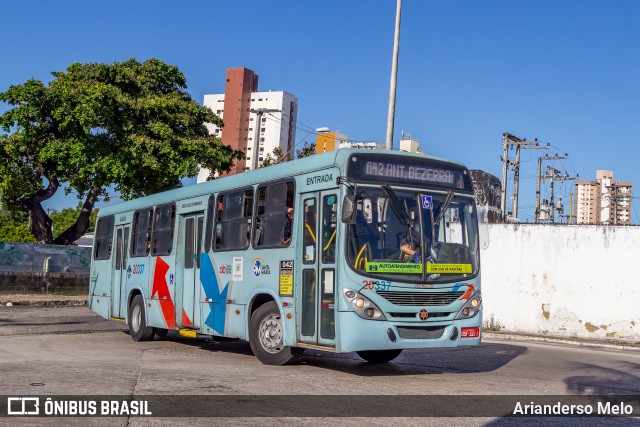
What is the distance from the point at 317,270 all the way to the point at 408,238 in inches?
52.2

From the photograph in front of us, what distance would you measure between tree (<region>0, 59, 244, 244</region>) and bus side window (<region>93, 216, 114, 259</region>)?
580 inches

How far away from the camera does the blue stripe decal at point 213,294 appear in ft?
46.0

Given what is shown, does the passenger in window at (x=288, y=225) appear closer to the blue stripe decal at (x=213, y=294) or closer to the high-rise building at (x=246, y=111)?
the blue stripe decal at (x=213, y=294)

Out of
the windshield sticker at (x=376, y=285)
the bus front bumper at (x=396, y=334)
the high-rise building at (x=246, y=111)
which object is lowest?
the bus front bumper at (x=396, y=334)

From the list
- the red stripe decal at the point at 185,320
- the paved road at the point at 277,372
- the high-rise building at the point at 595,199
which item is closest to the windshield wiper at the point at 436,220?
the paved road at the point at 277,372

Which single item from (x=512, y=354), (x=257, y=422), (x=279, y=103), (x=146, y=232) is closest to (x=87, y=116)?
(x=146, y=232)

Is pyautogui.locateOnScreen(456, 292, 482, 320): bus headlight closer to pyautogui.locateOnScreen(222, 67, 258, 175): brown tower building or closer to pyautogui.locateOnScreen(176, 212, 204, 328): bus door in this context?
pyautogui.locateOnScreen(176, 212, 204, 328): bus door

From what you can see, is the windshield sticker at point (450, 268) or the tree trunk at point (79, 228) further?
the tree trunk at point (79, 228)

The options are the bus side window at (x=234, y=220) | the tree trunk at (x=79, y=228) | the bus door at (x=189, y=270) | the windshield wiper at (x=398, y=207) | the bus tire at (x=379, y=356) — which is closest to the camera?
the windshield wiper at (x=398, y=207)

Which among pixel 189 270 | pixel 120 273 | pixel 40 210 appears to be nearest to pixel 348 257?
pixel 189 270

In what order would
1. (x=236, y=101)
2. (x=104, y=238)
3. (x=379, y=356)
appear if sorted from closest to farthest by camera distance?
(x=379, y=356) < (x=104, y=238) < (x=236, y=101)

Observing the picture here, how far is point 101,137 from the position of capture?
3584 centimetres

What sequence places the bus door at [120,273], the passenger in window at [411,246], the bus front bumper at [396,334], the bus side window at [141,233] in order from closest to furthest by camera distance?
the bus front bumper at [396,334], the passenger in window at [411,246], the bus side window at [141,233], the bus door at [120,273]

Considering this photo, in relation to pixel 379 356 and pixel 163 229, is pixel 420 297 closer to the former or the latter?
pixel 379 356
